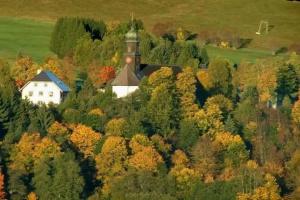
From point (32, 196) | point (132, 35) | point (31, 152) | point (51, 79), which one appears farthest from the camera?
point (132, 35)

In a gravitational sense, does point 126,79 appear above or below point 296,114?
above

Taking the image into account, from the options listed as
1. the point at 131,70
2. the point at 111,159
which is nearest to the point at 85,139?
the point at 111,159

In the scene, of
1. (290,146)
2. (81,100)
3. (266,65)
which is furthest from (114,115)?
(266,65)

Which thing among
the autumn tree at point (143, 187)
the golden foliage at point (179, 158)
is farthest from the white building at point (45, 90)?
the autumn tree at point (143, 187)

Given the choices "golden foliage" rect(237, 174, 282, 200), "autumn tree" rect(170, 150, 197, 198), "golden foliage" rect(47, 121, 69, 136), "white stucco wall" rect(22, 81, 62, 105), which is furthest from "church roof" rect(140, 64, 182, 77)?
"golden foliage" rect(237, 174, 282, 200)

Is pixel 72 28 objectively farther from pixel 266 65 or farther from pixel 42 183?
pixel 42 183

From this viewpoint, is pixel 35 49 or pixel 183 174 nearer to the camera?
pixel 183 174

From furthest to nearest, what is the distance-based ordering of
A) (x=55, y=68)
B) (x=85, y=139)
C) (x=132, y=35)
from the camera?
1. (x=132, y=35)
2. (x=55, y=68)
3. (x=85, y=139)

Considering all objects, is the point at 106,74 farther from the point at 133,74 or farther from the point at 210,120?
the point at 210,120
